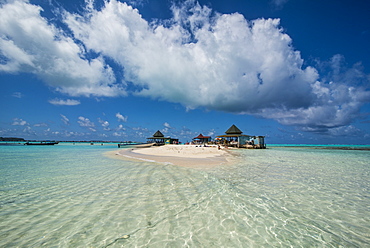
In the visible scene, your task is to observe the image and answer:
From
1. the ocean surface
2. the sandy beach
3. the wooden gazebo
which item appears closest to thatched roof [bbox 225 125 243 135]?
the wooden gazebo

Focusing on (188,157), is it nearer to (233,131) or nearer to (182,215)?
(182,215)

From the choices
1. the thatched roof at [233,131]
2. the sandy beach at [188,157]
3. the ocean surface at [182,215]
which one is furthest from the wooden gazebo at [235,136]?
the ocean surface at [182,215]

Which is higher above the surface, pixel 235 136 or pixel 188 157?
pixel 235 136

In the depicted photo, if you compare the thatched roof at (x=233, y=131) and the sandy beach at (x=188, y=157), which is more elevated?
the thatched roof at (x=233, y=131)

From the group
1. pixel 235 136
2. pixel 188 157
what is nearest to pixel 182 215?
pixel 188 157

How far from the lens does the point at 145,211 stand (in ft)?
13.6

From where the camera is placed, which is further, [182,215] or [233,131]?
[233,131]

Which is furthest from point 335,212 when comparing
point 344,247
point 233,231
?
point 233,231

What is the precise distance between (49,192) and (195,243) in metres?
5.84

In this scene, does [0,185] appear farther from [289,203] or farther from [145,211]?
[289,203]

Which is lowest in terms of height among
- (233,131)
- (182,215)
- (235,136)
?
(182,215)

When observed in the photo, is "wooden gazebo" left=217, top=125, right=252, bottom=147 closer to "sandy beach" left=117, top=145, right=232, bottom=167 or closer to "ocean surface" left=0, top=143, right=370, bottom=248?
"sandy beach" left=117, top=145, right=232, bottom=167

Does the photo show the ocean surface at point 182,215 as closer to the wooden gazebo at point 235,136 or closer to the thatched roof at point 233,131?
the wooden gazebo at point 235,136

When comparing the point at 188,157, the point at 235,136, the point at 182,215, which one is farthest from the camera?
the point at 235,136
